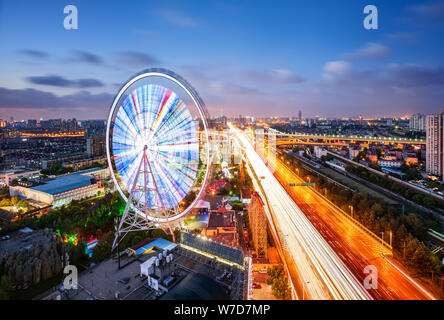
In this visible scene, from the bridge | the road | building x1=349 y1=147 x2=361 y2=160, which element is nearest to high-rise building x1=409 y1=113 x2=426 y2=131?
building x1=349 y1=147 x2=361 y2=160

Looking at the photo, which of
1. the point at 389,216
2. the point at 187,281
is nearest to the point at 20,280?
the point at 187,281

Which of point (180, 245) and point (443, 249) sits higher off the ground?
point (180, 245)

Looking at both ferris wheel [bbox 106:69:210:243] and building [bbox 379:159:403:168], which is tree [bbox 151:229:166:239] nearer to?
ferris wheel [bbox 106:69:210:243]
